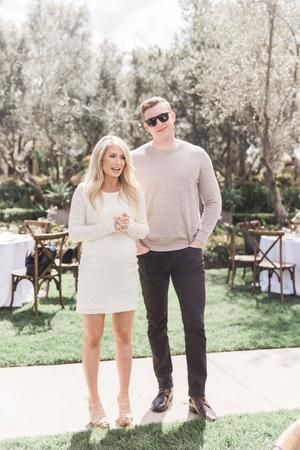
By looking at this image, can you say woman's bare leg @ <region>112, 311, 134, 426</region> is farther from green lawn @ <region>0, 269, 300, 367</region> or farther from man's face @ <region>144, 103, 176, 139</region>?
green lawn @ <region>0, 269, 300, 367</region>

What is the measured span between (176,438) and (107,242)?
128 centimetres

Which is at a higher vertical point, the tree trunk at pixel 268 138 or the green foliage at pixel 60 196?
the tree trunk at pixel 268 138

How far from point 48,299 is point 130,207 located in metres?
4.86

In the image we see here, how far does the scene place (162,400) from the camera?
12.8 ft

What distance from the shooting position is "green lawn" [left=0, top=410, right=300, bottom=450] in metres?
3.27

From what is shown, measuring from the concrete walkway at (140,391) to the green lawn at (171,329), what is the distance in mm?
307

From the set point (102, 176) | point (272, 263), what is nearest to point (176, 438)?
point (102, 176)

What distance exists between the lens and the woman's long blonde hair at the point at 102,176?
3439 millimetres

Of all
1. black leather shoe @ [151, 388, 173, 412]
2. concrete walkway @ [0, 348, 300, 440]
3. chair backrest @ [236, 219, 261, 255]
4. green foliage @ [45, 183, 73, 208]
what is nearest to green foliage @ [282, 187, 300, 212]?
green foliage @ [45, 183, 73, 208]

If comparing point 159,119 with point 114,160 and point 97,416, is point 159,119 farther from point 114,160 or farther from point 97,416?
point 97,416

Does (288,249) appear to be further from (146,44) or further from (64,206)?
(146,44)

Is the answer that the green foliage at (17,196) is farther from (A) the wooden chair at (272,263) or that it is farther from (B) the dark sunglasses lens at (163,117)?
(B) the dark sunglasses lens at (163,117)

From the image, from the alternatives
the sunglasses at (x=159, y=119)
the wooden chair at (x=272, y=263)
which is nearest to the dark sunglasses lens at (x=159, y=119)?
the sunglasses at (x=159, y=119)

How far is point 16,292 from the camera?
767cm
